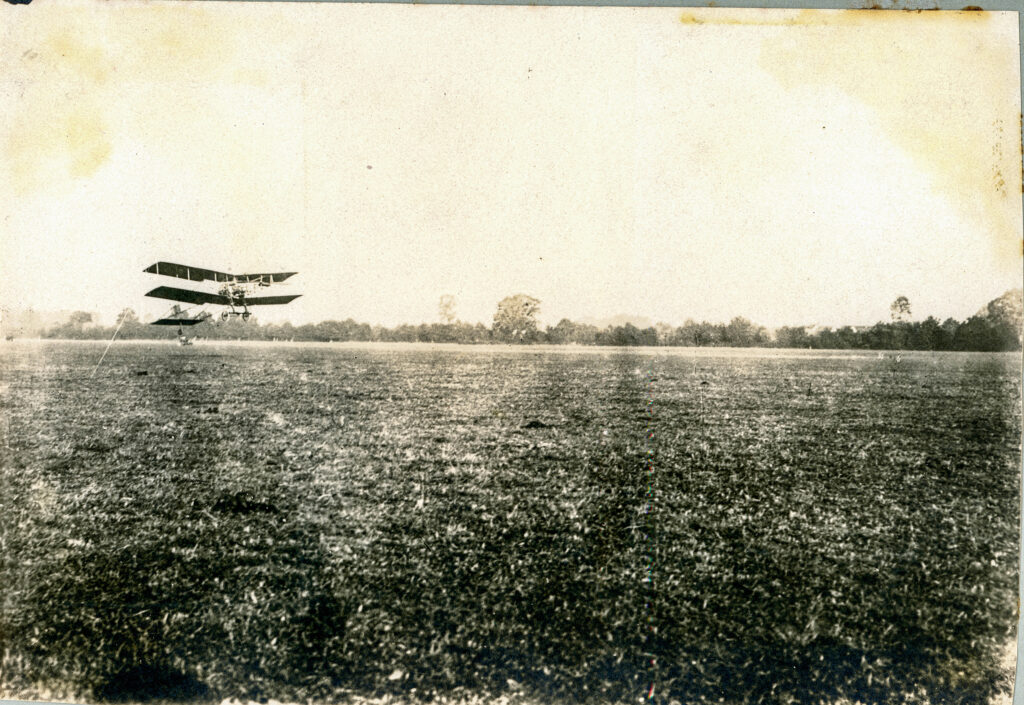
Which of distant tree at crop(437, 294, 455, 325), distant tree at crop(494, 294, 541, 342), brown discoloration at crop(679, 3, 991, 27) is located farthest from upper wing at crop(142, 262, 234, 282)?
brown discoloration at crop(679, 3, 991, 27)

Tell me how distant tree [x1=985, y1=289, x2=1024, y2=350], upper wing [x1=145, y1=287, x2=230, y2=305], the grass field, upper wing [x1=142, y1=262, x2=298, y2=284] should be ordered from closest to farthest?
1. the grass field
2. distant tree [x1=985, y1=289, x2=1024, y2=350]
3. upper wing [x1=142, y1=262, x2=298, y2=284]
4. upper wing [x1=145, y1=287, x2=230, y2=305]

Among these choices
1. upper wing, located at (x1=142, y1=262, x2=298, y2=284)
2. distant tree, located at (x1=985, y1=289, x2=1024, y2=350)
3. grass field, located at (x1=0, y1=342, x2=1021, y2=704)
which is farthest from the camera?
upper wing, located at (x1=142, y1=262, x2=298, y2=284)

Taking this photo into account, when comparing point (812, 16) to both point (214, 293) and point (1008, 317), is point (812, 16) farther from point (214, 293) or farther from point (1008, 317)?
point (214, 293)

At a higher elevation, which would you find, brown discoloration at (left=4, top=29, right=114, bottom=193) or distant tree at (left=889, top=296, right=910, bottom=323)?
brown discoloration at (left=4, top=29, right=114, bottom=193)

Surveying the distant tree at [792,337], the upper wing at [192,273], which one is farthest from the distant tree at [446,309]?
the distant tree at [792,337]

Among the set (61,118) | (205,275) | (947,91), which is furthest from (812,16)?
(61,118)

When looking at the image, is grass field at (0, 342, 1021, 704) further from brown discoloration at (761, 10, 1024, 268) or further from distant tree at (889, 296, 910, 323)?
brown discoloration at (761, 10, 1024, 268)
